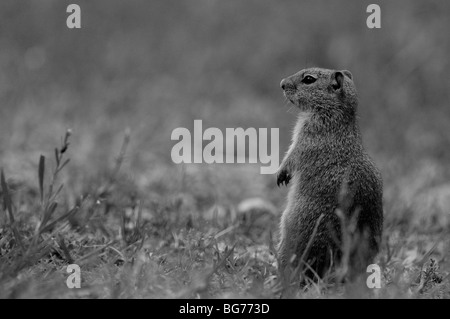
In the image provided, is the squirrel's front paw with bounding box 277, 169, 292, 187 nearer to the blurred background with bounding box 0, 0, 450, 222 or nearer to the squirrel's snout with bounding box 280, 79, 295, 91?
the squirrel's snout with bounding box 280, 79, 295, 91

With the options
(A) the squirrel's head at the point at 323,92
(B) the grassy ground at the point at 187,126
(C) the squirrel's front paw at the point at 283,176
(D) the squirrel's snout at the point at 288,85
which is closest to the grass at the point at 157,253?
(B) the grassy ground at the point at 187,126

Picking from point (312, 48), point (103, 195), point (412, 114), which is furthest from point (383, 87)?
point (103, 195)

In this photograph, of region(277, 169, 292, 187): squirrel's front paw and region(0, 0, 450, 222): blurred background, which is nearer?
region(277, 169, 292, 187): squirrel's front paw

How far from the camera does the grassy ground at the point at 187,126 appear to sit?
3.87 metres

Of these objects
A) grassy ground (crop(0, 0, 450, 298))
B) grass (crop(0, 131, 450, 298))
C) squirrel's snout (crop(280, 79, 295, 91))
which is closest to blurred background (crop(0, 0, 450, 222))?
grassy ground (crop(0, 0, 450, 298))

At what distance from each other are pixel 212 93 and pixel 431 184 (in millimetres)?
3700

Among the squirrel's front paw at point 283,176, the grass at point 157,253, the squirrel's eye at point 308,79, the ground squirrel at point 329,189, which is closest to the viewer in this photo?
the grass at point 157,253

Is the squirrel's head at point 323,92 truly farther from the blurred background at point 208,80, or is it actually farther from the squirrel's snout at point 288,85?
the blurred background at point 208,80

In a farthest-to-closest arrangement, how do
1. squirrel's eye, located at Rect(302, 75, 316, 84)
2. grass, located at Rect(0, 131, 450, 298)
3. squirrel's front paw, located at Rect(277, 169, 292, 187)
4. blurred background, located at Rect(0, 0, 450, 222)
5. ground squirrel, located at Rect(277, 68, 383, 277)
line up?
blurred background, located at Rect(0, 0, 450, 222), squirrel's eye, located at Rect(302, 75, 316, 84), squirrel's front paw, located at Rect(277, 169, 292, 187), ground squirrel, located at Rect(277, 68, 383, 277), grass, located at Rect(0, 131, 450, 298)

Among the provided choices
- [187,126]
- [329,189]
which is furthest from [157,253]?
[187,126]

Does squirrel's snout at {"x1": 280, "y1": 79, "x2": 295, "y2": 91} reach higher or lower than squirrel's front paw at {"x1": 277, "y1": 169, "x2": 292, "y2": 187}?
higher

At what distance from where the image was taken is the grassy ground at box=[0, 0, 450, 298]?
3869 mm

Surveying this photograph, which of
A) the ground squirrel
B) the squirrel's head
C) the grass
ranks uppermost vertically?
the squirrel's head

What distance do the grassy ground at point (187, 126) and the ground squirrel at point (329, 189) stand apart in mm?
182
